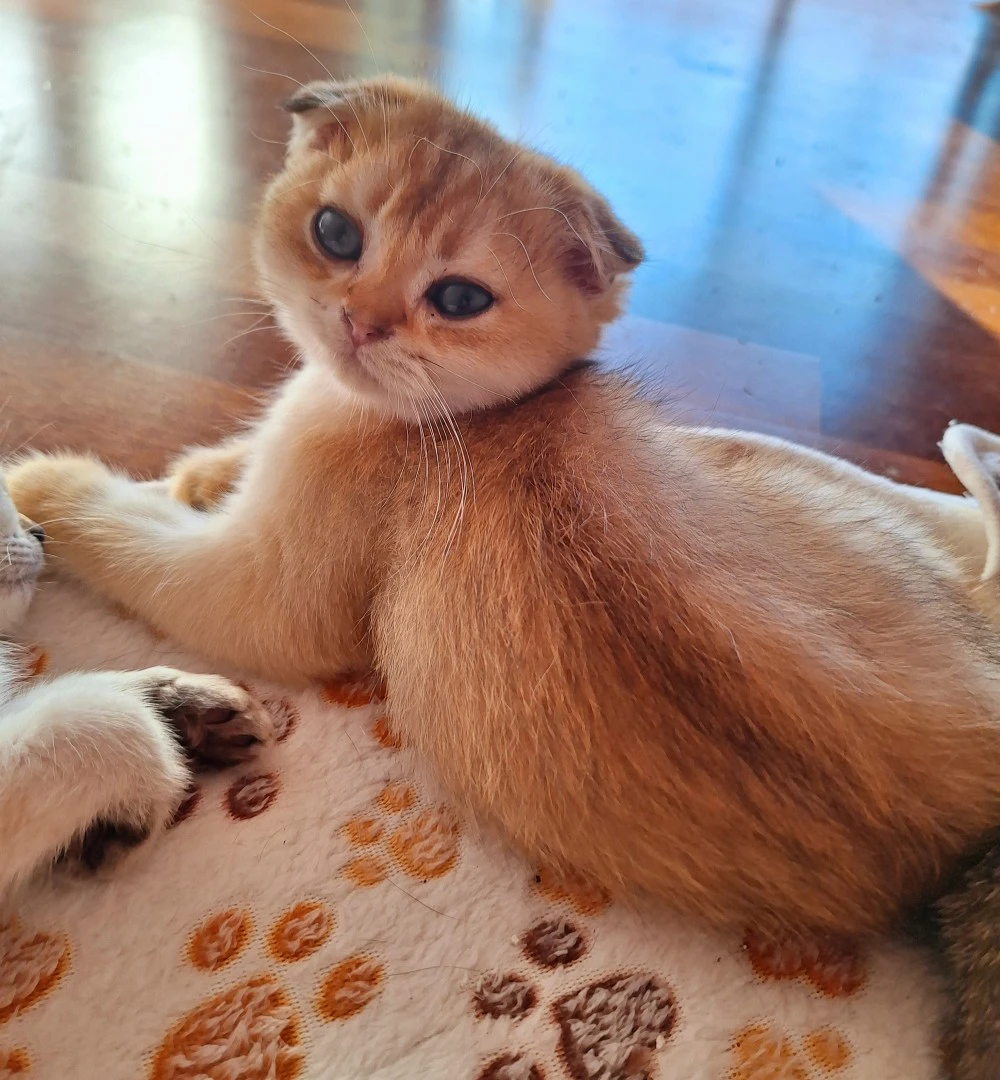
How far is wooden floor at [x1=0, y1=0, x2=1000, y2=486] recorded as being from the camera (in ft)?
5.57

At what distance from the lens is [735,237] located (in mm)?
2318

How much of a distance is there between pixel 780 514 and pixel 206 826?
0.77 metres

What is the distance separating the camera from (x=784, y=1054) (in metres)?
0.92

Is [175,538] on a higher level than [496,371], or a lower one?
lower

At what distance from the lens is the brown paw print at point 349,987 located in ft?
3.06

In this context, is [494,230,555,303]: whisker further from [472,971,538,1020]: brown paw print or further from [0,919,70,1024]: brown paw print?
[0,919,70,1024]: brown paw print

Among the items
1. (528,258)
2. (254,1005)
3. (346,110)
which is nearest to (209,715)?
(254,1005)

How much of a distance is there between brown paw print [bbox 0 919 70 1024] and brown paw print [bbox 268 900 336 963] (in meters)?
0.21

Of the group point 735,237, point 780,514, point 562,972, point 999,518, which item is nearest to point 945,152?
point 735,237

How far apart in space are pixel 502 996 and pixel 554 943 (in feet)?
0.26

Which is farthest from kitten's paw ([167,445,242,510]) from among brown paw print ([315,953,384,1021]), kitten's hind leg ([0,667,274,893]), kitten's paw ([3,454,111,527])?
brown paw print ([315,953,384,1021])

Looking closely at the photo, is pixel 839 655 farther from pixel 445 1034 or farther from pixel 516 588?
pixel 445 1034

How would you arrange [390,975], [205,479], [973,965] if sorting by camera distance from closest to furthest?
[973,965] → [390,975] → [205,479]

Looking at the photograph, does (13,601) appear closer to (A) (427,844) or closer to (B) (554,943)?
(A) (427,844)
